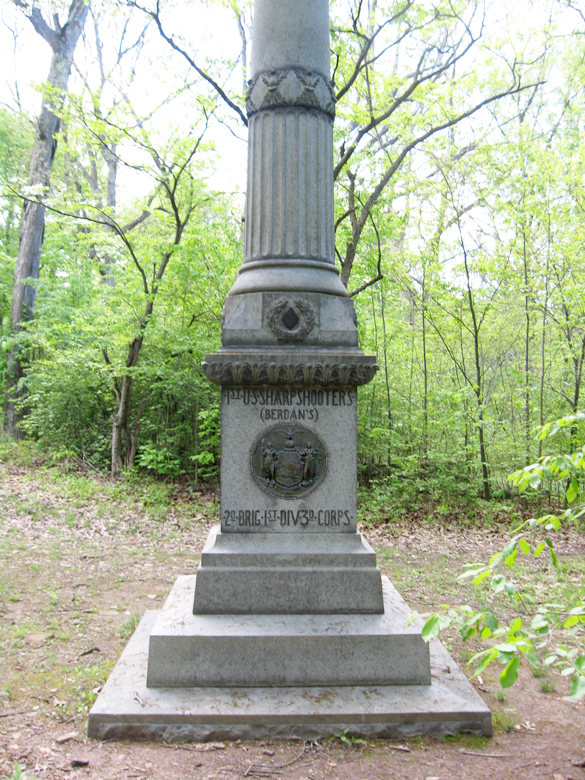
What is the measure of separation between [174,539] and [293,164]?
565cm

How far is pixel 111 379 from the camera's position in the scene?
11.4 metres

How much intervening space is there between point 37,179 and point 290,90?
1185 centimetres

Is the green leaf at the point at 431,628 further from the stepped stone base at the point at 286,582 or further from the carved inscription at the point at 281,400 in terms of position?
the carved inscription at the point at 281,400

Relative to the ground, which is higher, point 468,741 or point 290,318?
point 290,318

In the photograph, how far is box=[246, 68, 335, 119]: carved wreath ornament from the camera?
419 cm

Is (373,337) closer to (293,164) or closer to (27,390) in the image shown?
(293,164)

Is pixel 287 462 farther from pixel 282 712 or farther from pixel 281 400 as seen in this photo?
pixel 282 712

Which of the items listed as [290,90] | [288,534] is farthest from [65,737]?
[290,90]

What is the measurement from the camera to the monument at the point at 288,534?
3309 millimetres

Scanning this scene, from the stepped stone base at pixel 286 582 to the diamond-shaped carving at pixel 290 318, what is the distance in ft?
5.03

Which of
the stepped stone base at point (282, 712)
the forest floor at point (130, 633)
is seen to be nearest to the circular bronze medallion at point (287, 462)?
the stepped stone base at point (282, 712)

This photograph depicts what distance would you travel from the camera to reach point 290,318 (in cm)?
403

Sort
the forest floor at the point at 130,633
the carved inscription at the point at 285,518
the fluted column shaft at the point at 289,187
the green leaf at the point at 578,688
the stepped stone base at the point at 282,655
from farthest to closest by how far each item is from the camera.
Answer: the fluted column shaft at the point at 289,187 → the carved inscription at the point at 285,518 → the stepped stone base at the point at 282,655 → the forest floor at the point at 130,633 → the green leaf at the point at 578,688

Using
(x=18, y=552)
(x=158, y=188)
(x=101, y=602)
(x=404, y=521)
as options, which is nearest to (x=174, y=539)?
(x=18, y=552)
